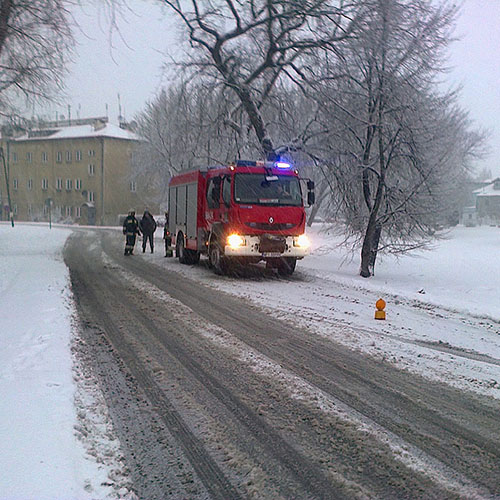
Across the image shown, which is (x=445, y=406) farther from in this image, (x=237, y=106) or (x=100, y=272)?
(x=237, y=106)

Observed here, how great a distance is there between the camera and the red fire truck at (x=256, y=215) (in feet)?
46.2

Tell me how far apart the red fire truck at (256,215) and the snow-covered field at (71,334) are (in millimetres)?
716

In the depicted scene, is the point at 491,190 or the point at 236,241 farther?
the point at 491,190

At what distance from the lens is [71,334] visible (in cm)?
738

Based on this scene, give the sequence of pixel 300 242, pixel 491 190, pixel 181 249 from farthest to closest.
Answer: pixel 491 190 < pixel 181 249 < pixel 300 242

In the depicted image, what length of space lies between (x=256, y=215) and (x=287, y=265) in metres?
2.02

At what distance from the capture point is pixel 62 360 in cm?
596

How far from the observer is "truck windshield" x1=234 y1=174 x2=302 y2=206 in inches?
561

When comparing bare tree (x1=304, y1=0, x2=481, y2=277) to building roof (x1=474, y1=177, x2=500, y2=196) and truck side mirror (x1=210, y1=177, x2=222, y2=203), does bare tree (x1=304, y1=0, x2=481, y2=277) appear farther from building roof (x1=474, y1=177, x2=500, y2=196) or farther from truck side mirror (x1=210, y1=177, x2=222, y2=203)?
building roof (x1=474, y1=177, x2=500, y2=196)

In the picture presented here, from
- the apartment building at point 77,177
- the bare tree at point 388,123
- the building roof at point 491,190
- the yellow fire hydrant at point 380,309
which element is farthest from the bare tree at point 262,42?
the building roof at point 491,190

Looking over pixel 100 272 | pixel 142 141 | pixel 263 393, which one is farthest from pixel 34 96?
pixel 142 141

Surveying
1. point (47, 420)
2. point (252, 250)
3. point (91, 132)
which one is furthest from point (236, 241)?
point (91, 132)

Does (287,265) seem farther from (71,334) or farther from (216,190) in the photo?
(71,334)

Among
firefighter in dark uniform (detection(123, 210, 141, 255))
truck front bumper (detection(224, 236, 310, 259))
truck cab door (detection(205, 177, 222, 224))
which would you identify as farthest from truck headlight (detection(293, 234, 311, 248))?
firefighter in dark uniform (detection(123, 210, 141, 255))
